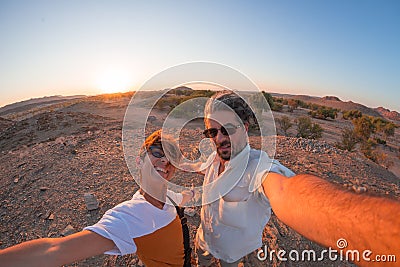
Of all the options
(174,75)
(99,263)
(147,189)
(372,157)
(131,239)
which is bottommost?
(372,157)

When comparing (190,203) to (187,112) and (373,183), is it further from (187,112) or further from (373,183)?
(373,183)

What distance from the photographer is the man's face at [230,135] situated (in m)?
1.79

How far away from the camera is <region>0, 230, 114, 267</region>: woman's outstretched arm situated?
0.88 meters

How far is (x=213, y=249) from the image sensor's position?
2.15 metres

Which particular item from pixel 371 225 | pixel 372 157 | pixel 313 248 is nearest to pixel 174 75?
pixel 371 225

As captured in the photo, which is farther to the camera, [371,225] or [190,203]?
[190,203]

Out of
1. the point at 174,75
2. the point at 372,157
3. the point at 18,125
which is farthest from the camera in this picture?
the point at 18,125

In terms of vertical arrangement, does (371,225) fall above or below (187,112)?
below

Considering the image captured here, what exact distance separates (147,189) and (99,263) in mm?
2172

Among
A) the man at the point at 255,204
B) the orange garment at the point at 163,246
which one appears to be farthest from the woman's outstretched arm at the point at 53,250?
the man at the point at 255,204

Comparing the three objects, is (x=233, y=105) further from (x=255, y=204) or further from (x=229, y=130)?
(x=255, y=204)

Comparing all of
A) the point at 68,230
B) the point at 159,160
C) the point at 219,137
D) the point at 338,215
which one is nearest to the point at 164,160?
the point at 159,160

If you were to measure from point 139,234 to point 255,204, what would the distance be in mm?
855

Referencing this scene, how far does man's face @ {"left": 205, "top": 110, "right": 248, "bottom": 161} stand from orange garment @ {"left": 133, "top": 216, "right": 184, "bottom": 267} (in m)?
0.63
